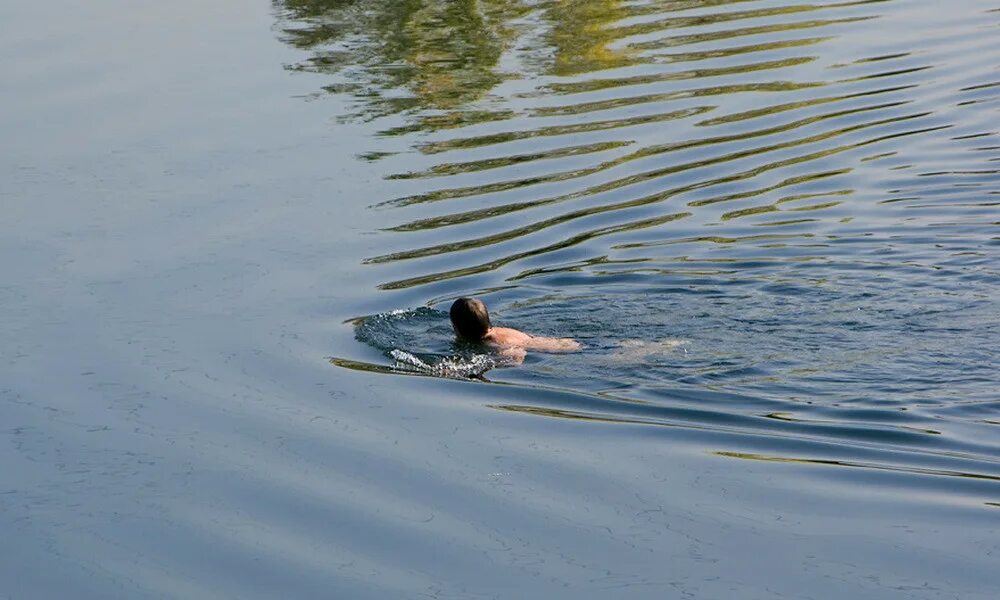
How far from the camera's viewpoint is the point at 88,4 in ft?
74.0

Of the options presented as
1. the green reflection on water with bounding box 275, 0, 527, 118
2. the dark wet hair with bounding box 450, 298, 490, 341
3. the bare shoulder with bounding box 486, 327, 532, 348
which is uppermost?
the green reflection on water with bounding box 275, 0, 527, 118

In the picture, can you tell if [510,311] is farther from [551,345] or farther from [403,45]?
[403,45]

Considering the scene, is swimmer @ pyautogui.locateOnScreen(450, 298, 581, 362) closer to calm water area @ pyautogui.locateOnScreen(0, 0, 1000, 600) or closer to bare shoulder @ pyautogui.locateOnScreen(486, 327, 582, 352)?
bare shoulder @ pyautogui.locateOnScreen(486, 327, 582, 352)

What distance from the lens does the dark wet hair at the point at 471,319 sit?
10672 mm

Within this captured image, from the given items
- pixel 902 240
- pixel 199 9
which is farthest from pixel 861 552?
pixel 199 9

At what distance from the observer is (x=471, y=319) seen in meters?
10.7

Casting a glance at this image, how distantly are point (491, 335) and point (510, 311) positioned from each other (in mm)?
1031

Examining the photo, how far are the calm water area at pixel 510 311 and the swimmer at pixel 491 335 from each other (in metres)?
0.12

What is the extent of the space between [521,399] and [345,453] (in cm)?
140

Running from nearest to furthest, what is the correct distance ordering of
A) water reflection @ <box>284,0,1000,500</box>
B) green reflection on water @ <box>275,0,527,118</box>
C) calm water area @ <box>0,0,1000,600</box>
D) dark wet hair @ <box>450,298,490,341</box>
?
1. calm water area @ <box>0,0,1000,600</box>
2. water reflection @ <box>284,0,1000,500</box>
3. dark wet hair @ <box>450,298,490,341</box>
4. green reflection on water @ <box>275,0,527,118</box>

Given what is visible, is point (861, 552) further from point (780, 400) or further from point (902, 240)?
point (902, 240)

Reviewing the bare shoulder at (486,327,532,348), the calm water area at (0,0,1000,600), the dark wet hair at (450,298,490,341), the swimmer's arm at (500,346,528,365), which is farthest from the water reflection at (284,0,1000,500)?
the dark wet hair at (450,298,490,341)

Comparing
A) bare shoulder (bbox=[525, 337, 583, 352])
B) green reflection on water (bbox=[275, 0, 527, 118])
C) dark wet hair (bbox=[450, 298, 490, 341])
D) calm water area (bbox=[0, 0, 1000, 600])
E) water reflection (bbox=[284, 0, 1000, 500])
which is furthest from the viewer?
green reflection on water (bbox=[275, 0, 527, 118])

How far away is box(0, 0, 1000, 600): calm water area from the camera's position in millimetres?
7988
